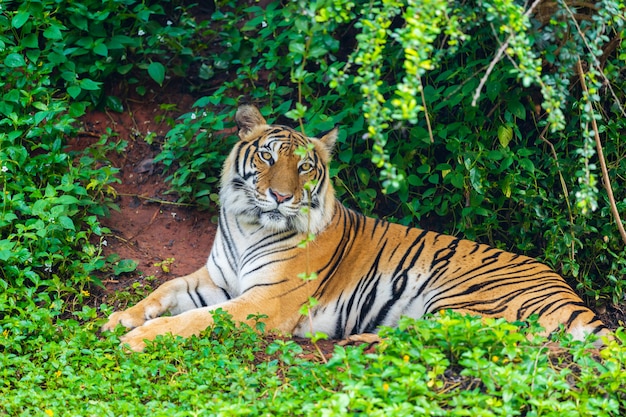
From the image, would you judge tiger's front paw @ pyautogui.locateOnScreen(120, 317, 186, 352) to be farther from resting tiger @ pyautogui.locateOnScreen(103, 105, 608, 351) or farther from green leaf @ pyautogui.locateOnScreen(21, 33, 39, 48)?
green leaf @ pyautogui.locateOnScreen(21, 33, 39, 48)

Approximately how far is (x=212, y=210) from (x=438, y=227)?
1.80 meters

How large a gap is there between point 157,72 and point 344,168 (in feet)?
5.87

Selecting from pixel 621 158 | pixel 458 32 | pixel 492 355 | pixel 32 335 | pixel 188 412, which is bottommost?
Answer: pixel 32 335

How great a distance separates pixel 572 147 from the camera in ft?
19.8

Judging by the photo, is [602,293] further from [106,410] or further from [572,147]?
[106,410]

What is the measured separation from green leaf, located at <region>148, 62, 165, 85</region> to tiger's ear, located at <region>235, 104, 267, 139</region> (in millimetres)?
1472

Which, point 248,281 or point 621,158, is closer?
point 248,281

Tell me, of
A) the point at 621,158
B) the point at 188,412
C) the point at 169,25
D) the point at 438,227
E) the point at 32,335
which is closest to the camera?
the point at 188,412

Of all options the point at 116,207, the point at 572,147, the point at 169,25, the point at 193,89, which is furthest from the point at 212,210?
the point at 572,147

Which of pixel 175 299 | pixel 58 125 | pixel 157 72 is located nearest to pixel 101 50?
pixel 157 72

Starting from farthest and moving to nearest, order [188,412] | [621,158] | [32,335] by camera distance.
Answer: [621,158]
[32,335]
[188,412]

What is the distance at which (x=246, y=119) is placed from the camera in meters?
5.60

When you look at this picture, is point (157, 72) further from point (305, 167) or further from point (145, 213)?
point (305, 167)

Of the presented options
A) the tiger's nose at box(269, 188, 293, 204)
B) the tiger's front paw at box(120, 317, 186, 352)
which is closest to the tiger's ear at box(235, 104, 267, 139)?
the tiger's nose at box(269, 188, 293, 204)
